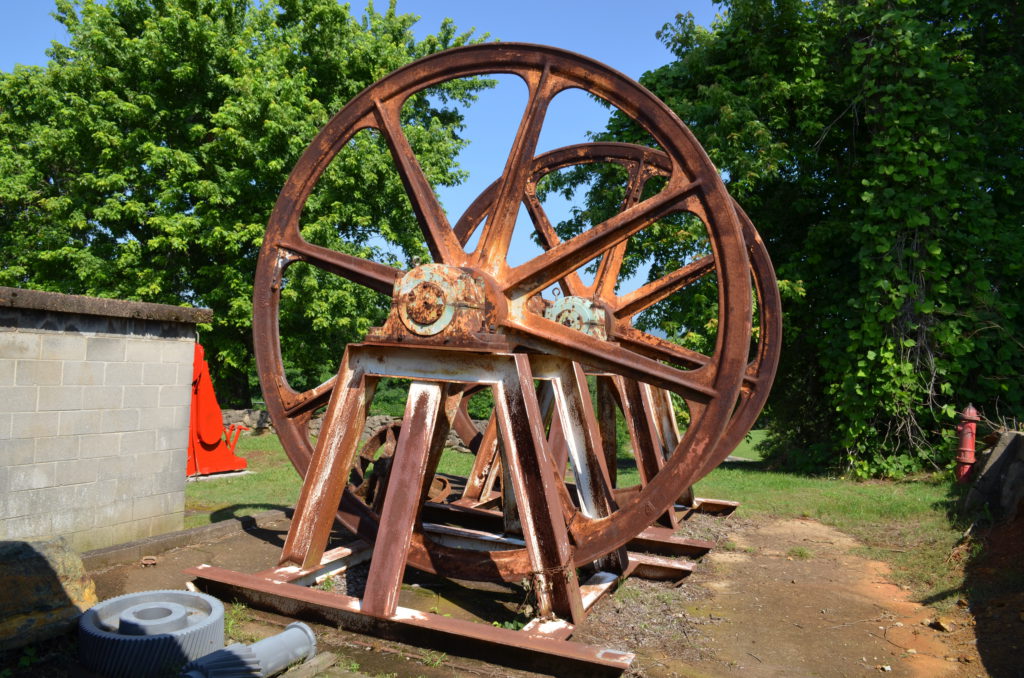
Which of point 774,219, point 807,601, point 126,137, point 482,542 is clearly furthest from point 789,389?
point 126,137

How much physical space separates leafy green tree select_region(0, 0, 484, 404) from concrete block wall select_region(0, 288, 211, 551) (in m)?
7.46

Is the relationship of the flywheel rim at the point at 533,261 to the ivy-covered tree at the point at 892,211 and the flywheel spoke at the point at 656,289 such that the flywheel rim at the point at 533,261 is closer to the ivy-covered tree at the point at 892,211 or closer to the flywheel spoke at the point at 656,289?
the flywheel spoke at the point at 656,289

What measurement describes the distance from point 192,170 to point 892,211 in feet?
38.2

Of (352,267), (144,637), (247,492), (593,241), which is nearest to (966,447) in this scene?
(593,241)

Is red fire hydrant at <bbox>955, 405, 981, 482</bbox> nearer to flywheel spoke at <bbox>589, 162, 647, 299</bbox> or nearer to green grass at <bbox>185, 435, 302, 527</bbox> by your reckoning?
flywheel spoke at <bbox>589, 162, 647, 299</bbox>

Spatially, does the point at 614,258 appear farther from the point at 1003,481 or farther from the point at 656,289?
the point at 1003,481

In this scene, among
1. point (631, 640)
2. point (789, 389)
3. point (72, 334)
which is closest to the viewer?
point (631, 640)

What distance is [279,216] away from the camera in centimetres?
517

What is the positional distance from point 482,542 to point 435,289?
5.85 feet

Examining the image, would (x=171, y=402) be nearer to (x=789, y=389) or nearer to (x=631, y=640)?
(x=631, y=640)

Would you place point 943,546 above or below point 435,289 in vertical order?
below

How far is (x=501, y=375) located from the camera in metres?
4.16

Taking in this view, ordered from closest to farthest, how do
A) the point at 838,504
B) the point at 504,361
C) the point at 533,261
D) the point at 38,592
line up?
the point at 38,592, the point at 504,361, the point at 533,261, the point at 838,504

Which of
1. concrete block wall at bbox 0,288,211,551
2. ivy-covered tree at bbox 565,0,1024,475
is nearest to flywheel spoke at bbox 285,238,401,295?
concrete block wall at bbox 0,288,211,551
